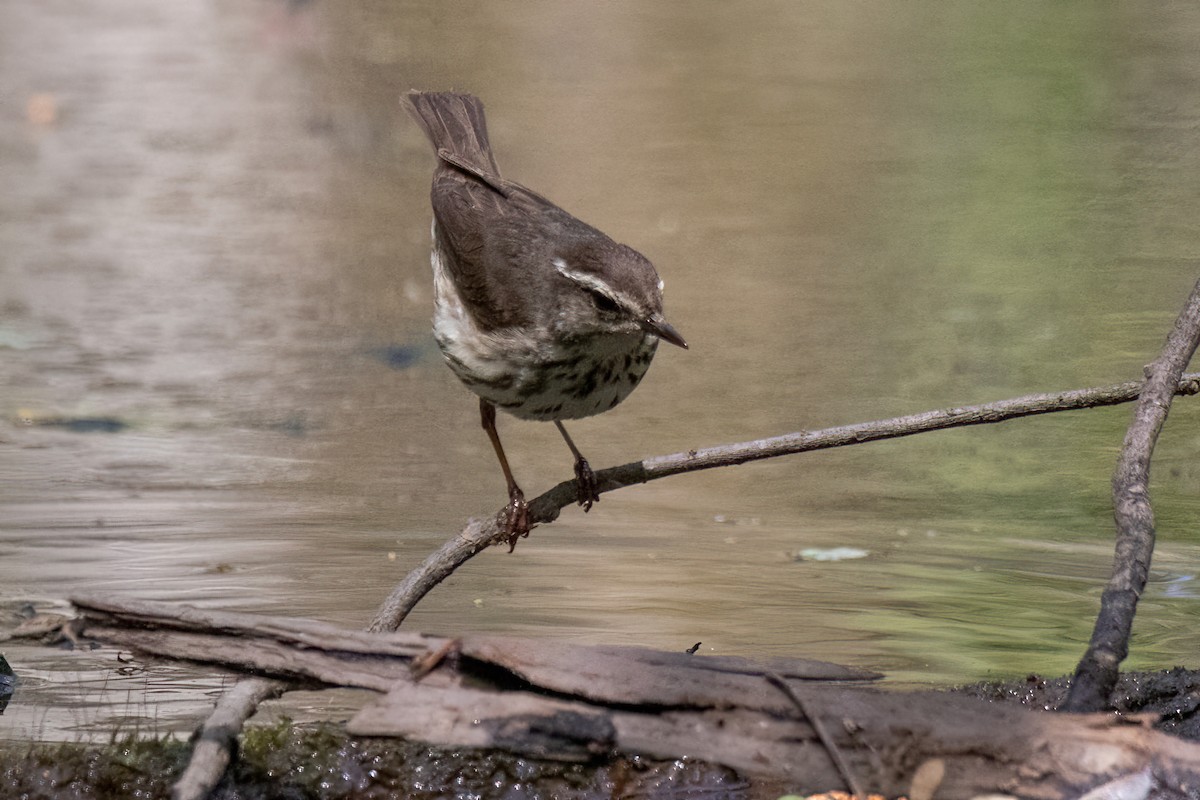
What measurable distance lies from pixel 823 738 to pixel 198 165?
927cm

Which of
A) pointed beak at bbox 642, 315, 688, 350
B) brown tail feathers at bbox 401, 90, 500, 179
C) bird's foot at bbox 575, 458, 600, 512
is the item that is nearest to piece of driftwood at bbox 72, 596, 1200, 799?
pointed beak at bbox 642, 315, 688, 350

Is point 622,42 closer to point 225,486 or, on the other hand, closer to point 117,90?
point 117,90

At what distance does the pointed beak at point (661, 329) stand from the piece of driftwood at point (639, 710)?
1.15 metres

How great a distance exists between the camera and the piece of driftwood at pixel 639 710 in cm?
303

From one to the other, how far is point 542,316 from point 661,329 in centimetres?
39

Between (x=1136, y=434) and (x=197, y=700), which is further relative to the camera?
(x=197, y=700)

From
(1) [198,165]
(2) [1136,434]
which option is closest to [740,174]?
(1) [198,165]

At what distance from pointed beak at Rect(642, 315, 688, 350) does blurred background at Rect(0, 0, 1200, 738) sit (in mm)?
921

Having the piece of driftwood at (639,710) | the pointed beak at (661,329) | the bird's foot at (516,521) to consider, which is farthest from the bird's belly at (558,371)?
the piece of driftwood at (639,710)

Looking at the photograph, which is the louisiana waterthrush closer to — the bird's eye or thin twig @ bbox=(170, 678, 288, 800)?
the bird's eye

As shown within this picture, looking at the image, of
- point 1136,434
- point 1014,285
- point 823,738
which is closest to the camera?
point 823,738

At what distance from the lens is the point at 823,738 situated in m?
3.05

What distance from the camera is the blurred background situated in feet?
17.0

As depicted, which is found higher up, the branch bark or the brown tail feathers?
the brown tail feathers
